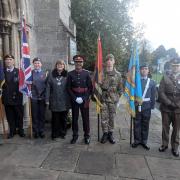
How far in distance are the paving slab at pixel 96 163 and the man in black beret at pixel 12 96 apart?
1.92m

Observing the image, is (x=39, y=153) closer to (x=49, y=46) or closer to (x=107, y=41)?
(x=49, y=46)

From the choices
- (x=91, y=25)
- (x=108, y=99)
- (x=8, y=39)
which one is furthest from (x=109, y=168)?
(x=91, y=25)

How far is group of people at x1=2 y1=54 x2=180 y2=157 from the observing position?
540 cm

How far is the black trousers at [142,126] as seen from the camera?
222 inches

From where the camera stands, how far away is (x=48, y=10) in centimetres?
756

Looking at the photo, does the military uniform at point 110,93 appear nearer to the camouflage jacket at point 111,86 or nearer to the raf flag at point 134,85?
the camouflage jacket at point 111,86

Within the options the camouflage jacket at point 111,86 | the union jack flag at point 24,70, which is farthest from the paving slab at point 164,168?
the union jack flag at point 24,70

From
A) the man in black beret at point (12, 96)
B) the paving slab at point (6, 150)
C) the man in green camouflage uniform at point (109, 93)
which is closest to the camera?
the paving slab at point (6, 150)

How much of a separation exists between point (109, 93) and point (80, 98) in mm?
668

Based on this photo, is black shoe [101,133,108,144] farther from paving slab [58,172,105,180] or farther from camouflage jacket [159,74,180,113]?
paving slab [58,172,105,180]

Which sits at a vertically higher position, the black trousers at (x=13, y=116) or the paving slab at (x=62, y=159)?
the black trousers at (x=13, y=116)

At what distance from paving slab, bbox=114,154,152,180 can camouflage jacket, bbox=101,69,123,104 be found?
131cm

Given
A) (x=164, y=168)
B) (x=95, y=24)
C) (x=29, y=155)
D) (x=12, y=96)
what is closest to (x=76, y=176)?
(x=29, y=155)

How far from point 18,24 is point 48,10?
126 centimetres
